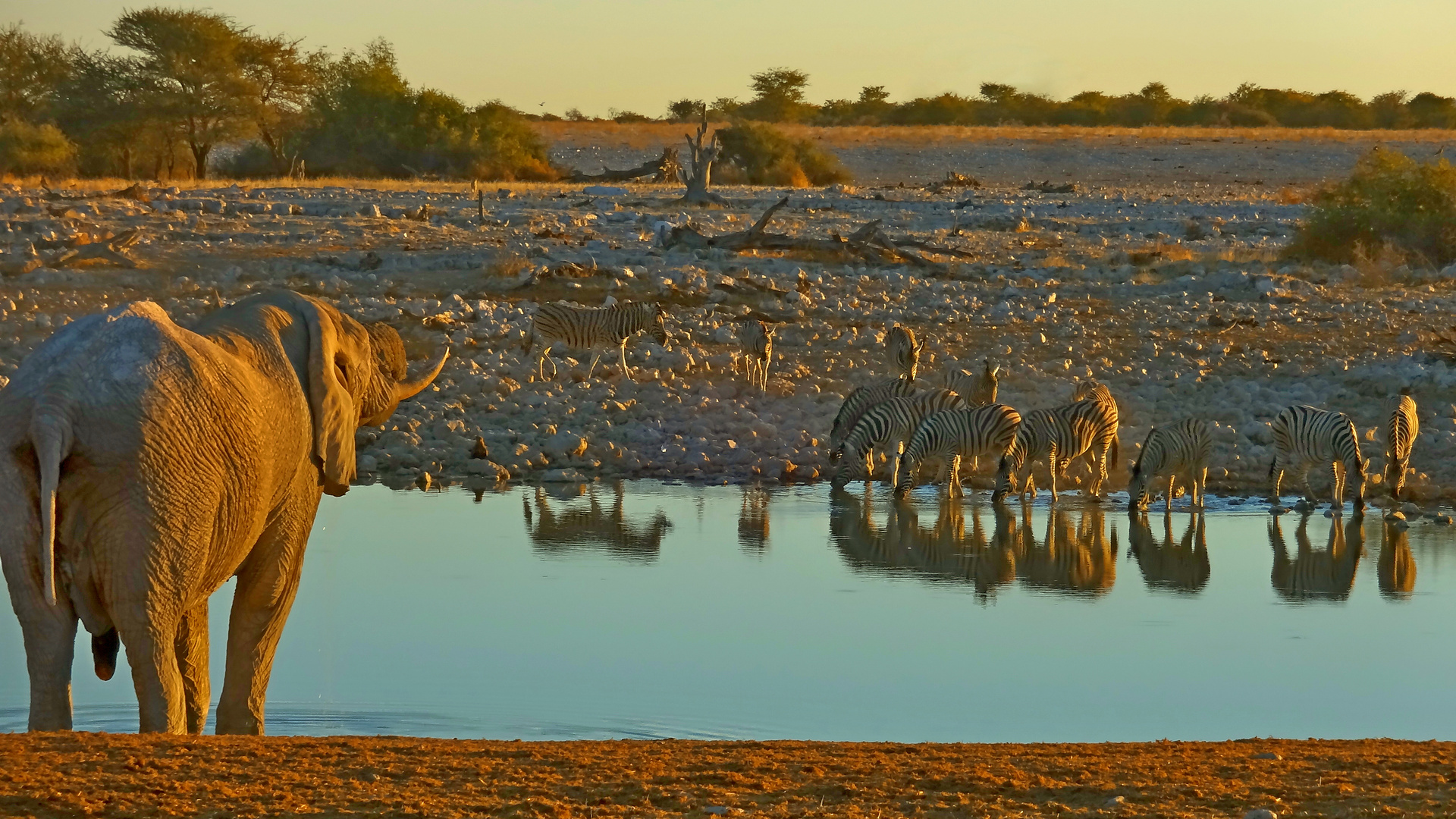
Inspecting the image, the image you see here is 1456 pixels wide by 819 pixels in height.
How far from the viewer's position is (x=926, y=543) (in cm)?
1101

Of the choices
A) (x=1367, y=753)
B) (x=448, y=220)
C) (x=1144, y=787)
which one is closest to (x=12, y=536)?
(x=1144, y=787)

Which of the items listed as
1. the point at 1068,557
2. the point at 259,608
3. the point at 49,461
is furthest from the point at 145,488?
the point at 1068,557

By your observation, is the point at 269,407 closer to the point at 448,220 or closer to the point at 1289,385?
the point at 1289,385

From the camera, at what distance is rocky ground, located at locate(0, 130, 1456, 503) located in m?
13.5

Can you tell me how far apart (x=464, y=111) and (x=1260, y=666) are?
36.2m

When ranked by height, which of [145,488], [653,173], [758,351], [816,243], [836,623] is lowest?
[836,623]

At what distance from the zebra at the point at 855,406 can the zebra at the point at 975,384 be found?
656 mm

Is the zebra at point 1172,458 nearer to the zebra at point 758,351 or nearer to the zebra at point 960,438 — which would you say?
the zebra at point 960,438

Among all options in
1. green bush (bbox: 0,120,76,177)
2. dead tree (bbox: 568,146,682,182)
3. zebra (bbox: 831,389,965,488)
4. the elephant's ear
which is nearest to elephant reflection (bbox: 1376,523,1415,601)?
zebra (bbox: 831,389,965,488)

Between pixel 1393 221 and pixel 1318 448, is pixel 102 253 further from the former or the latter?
pixel 1393 221

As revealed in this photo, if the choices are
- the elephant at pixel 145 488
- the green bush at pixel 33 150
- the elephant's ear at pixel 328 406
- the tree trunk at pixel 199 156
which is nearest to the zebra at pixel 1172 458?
the elephant's ear at pixel 328 406

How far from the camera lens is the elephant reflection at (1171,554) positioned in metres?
9.99

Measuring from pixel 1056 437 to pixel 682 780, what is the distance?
27.0ft

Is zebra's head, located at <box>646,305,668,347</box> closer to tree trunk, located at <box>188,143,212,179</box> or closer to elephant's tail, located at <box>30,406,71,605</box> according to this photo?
elephant's tail, located at <box>30,406,71,605</box>
